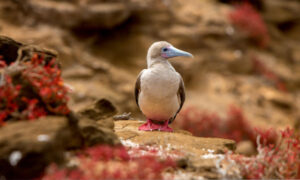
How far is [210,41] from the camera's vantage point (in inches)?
471

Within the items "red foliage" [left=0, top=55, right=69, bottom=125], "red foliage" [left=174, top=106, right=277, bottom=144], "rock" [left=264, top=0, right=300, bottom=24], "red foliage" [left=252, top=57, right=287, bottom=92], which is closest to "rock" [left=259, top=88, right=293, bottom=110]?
"red foliage" [left=252, top=57, right=287, bottom=92]

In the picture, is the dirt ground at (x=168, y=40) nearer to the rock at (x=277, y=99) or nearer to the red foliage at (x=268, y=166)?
the rock at (x=277, y=99)

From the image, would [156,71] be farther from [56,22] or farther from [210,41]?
[210,41]

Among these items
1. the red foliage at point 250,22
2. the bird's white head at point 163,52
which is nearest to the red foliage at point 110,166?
the bird's white head at point 163,52

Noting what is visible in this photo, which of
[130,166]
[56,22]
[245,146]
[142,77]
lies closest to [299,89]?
[245,146]

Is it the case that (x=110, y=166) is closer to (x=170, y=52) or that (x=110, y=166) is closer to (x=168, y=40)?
(x=170, y=52)

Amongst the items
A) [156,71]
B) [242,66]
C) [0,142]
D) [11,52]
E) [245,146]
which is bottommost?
[245,146]

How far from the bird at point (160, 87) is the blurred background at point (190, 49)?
4.30 metres

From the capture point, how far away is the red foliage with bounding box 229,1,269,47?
40.9ft

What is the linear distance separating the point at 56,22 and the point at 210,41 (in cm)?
503

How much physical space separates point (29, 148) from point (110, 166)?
0.71m

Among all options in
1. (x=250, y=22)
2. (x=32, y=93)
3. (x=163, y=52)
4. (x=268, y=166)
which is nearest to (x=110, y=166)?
(x=32, y=93)

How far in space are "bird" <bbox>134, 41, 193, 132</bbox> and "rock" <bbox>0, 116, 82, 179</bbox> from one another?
1832 mm

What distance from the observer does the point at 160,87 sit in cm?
466
